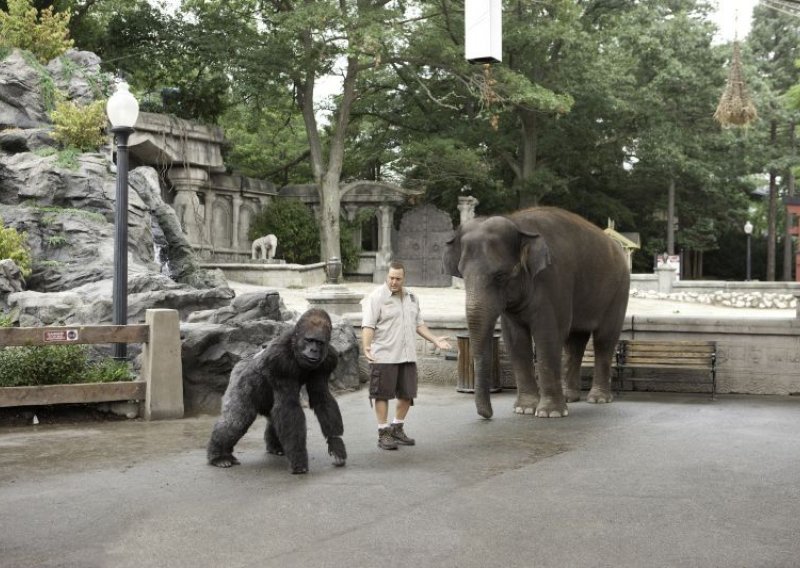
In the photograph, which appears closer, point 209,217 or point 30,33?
point 30,33

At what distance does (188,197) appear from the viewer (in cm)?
2983

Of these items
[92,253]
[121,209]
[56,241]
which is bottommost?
[92,253]

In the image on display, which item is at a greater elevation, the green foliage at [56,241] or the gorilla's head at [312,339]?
the green foliage at [56,241]

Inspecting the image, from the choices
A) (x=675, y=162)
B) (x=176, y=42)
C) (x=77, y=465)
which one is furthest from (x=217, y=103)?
(x=77, y=465)

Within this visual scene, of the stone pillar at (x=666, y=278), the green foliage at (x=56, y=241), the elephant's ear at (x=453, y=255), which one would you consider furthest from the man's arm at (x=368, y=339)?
the stone pillar at (x=666, y=278)

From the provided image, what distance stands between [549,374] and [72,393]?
496 cm

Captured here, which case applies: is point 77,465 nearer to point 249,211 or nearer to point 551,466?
point 551,466

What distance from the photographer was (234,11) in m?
32.9

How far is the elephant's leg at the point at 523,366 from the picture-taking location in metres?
10.9

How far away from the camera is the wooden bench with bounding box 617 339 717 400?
12.6 metres

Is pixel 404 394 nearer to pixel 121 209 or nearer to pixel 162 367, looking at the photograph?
pixel 162 367

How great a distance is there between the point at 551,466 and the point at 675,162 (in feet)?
97.9

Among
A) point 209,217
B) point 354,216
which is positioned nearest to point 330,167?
point 354,216

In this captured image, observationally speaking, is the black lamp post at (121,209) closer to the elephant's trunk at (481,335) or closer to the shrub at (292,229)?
the elephant's trunk at (481,335)
